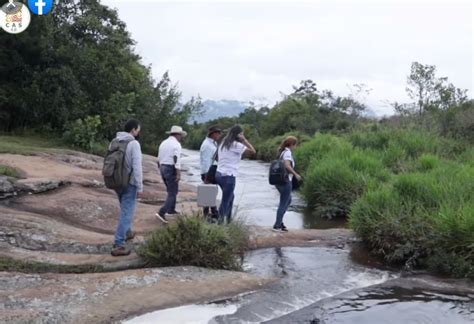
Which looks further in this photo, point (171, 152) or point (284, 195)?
point (284, 195)

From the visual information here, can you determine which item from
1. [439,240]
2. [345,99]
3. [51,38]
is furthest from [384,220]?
[345,99]

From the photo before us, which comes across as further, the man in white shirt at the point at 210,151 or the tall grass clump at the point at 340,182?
the tall grass clump at the point at 340,182

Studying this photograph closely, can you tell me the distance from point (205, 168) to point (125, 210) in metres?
2.23

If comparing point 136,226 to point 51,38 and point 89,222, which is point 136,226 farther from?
point 51,38

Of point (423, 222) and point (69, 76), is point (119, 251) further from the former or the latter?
point (69, 76)

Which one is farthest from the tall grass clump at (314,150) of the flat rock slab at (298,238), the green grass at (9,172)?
the green grass at (9,172)

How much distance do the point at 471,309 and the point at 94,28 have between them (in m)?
23.2

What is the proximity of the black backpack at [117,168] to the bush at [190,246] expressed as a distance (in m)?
0.88

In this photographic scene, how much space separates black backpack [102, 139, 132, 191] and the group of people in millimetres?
64

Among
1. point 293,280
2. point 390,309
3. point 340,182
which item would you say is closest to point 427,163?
point 340,182

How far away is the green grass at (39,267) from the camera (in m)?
6.85

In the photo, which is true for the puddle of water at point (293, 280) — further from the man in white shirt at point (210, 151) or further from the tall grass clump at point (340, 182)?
the tall grass clump at point (340, 182)

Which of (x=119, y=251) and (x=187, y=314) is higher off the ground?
(x=119, y=251)

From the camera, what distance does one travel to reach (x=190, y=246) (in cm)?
728
